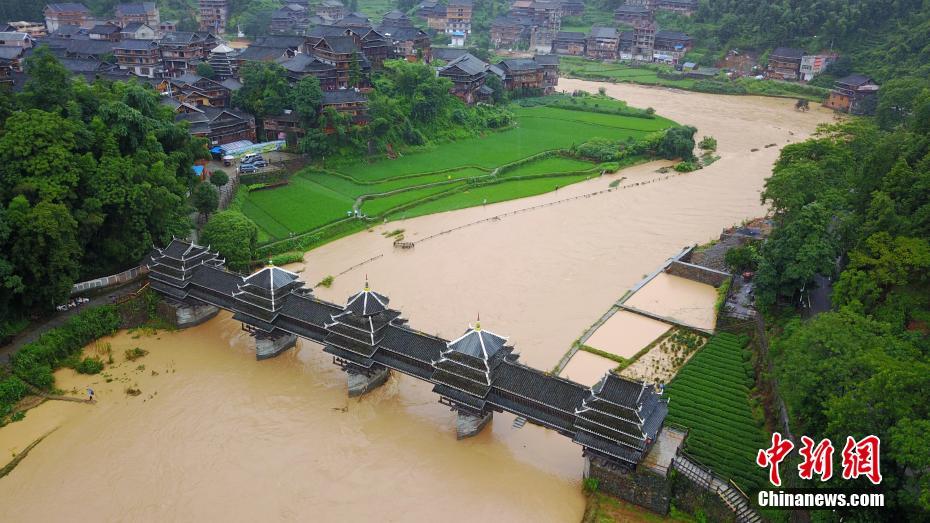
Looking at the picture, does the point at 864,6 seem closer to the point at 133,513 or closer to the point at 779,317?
the point at 779,317

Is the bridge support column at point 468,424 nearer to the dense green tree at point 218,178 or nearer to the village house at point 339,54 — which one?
the dense green tree at point 218,178

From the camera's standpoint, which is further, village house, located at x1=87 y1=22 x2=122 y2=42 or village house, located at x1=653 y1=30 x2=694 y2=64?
village house, located at x1=653 y1=30 x2=694 y2=64

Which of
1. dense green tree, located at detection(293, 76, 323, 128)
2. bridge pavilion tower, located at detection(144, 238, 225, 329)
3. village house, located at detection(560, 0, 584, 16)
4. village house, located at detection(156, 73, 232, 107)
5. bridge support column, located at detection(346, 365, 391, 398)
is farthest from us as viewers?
village house, located at detection(560, 0, 584, 16)

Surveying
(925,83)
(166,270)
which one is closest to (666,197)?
(925,83)

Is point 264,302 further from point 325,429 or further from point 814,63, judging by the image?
point 814,63

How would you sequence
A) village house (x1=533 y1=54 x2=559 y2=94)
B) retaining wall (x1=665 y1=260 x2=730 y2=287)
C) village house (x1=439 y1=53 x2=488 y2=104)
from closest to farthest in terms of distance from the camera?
1. retaining wall (x1=665 y1=260 x2=730 y2=287)
2. village house (x1=439 y1=53 x2=488 y2=104)
3. village house (x1=533 y1=54 x2=559 y2=94)

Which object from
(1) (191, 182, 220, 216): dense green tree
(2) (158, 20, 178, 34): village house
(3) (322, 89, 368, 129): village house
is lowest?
(1) (191, 182, 220, 216): dense green tree

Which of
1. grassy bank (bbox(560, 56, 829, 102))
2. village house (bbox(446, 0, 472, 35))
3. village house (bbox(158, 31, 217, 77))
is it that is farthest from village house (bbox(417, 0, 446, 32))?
village house (bbox(158, 31, 217, 77))

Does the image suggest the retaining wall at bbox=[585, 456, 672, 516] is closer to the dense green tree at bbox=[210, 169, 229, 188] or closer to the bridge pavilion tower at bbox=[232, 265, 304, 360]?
the bridge pavilion tower at bbox=[232, 265, 304, 360]
